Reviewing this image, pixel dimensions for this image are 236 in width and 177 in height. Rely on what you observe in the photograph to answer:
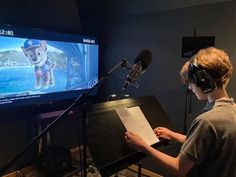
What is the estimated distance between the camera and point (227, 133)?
3.78 ft

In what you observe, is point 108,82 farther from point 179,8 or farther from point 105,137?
point 105,137

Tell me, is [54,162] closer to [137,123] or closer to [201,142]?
[137,123]

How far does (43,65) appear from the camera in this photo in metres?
2.50

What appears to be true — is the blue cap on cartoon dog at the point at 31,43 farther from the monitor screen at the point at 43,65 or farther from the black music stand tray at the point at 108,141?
the black music stand tray at the point at 108,141

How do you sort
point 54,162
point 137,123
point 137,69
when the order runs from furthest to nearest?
point 54,162 < point 137,123 < point 137,69

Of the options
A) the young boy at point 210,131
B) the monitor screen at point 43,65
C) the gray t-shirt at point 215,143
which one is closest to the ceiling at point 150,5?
the monitor screen at point 43,65

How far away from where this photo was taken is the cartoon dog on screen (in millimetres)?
2377

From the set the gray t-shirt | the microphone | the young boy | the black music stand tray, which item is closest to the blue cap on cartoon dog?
the black music stand tray

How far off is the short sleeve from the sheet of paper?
38 centimetres

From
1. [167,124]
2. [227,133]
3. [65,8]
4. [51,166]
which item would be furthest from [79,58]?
[227,133]

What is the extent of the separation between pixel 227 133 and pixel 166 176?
181cm

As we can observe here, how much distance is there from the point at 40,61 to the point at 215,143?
6.22 feet

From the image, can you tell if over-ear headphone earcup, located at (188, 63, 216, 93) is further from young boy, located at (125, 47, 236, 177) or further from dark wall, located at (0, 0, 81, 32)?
dark wall, located at (0, 0, 81, 32)

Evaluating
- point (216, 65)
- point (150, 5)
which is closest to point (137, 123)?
point (216, 65)
